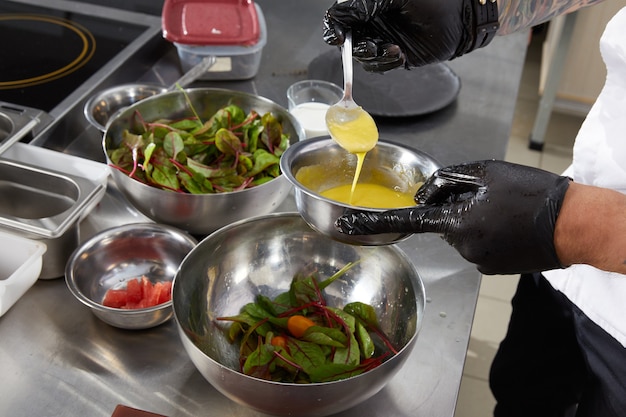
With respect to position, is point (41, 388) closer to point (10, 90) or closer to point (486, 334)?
point (10, 90)

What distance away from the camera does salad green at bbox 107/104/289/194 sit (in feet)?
4.15

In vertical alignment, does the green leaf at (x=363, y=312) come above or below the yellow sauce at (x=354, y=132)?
below

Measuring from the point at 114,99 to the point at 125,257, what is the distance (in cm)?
50

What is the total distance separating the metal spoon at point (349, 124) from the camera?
1.05m

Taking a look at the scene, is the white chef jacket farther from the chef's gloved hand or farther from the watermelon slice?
the watermelon slice

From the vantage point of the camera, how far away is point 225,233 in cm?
114

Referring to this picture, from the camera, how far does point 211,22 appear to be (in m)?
1.73

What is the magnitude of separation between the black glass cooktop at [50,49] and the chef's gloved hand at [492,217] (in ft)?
3.13

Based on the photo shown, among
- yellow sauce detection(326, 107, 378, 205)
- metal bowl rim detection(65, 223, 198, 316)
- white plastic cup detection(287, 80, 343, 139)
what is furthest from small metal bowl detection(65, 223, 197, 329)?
white plastic cup detection(287, 80, 343, 139)

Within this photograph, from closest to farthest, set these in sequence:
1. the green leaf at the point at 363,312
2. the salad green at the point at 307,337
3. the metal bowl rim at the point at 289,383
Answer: the metal bowl rim at the point at 289,383
the salad green at the point at 307,337
the green leaf at the point at 363,312

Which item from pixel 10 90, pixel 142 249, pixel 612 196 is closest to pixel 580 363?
pixel 612 196

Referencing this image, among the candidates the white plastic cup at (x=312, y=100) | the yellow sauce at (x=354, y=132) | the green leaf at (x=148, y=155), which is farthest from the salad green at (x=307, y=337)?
the white plastic cup at (x=312, y=100)

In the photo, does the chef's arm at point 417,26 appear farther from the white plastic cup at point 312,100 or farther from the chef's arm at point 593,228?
the chef's arm at point 593,228

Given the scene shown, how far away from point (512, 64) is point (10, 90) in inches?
52.1
